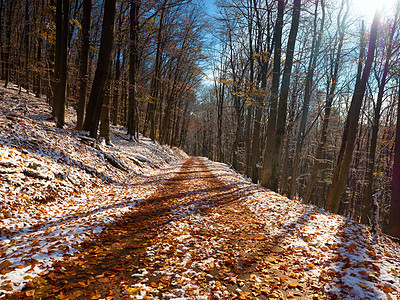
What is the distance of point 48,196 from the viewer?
213 inches

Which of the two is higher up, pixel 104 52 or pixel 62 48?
pixel 62 48

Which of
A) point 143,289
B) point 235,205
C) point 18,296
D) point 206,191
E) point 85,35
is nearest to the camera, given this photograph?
point 18,296

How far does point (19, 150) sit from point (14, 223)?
286 centimetres

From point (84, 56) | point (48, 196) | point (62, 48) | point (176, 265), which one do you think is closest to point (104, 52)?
point (84, 56)

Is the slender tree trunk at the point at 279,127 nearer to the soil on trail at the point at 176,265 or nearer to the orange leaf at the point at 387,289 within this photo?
the soil on trail at the point at 176,265

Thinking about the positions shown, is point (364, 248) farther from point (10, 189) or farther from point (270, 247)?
point (10, 189)

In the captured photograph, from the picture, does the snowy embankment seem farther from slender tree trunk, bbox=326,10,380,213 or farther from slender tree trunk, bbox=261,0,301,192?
slender tree trunk, bbox=326,10,380,213

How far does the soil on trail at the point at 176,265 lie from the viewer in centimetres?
275

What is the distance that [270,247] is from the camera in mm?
4426

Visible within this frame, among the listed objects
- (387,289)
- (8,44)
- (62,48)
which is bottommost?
(387,289)

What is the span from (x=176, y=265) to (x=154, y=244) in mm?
812

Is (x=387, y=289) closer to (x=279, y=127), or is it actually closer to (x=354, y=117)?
(x=279, y=127)

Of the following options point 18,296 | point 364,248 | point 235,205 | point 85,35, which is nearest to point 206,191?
point 235,205

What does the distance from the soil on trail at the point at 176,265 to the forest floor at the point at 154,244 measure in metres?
0.02
